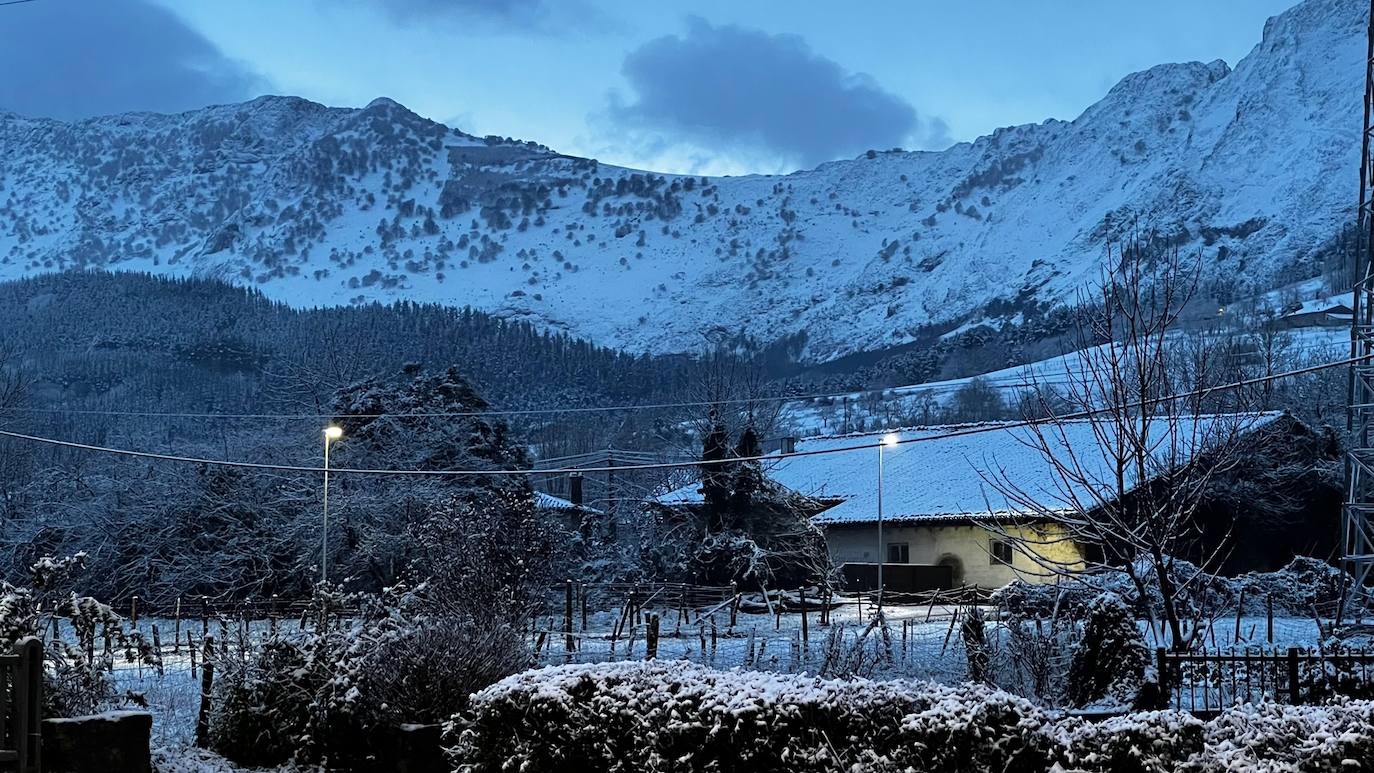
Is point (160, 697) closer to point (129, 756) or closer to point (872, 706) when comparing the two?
point (129, 756)

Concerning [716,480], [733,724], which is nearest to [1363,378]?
[733,724]

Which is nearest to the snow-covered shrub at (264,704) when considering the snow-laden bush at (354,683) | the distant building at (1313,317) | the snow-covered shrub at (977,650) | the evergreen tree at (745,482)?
the snow-laden bush at (354,683)

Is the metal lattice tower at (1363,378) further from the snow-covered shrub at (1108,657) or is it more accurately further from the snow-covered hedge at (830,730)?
the snow-covered hedge at (830,730)

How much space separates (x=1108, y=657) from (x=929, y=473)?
3532cm

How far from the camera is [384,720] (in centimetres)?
1438

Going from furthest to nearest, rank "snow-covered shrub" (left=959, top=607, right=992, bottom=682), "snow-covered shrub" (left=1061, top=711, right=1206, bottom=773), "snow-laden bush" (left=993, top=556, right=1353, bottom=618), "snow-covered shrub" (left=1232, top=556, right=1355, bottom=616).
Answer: "snow-covered shrub" (left=1232, top=556, right=1355, bottom=616)
"snow-laden bush" (left=993, top=556, right=1353, bottom=618)
"snow-covered shrub" (left=959, top=607, right=992, bottom=682)
"snow-covered shrub" (left=1061, top=711, right=1206, bottom=773)

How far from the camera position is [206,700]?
1599 cm

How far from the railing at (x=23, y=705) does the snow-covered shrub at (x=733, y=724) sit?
3.63 m

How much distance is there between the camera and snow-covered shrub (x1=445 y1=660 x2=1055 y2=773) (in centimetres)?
918

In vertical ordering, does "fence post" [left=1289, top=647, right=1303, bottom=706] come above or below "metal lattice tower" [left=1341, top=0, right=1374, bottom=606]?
below

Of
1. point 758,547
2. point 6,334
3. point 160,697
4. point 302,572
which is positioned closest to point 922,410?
point 758,547

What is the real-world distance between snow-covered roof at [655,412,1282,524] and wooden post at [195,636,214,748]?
93.6ft

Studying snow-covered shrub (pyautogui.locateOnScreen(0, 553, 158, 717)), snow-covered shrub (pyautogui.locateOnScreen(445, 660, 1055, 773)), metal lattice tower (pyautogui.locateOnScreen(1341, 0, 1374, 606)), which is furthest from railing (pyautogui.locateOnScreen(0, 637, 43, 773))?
metal lattice tower (pyautogui.locateOnScreen(1341, 0, 1374, 606))

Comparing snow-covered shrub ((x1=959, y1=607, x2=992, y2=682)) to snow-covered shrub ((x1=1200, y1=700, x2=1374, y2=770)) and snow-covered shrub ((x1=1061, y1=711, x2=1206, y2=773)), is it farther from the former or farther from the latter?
snow-covered shrub ((x1=1200, y1=700, x2=1374, y2=770))
